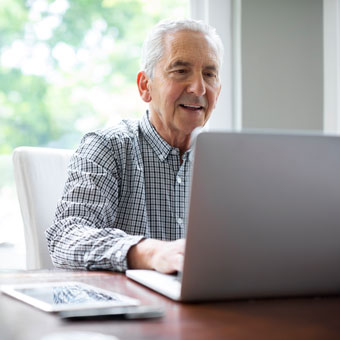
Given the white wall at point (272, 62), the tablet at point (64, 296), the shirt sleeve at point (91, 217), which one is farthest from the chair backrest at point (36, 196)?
the white wall at point (272, 62)

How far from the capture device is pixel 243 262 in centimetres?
86

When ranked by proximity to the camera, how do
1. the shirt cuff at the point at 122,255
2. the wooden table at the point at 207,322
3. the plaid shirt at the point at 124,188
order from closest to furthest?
the wooden table at the point at 207,322, the shirt cuff at the point at 122,255, the plaid shirt at the point at 124,188

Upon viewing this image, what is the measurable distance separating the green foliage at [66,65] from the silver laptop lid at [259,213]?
203 cm

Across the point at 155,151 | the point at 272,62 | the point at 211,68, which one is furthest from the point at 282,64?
the point at 155,151

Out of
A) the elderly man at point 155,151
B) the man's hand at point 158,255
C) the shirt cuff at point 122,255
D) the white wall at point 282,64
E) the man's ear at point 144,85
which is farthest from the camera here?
the white wall at point 282,64

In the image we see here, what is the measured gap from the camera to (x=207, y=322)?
745 mm

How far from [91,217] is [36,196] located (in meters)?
0.27

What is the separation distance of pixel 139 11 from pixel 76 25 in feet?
1.06

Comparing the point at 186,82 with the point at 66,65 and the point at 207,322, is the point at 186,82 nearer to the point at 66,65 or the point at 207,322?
the point at 66,65

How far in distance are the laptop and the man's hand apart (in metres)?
0.14

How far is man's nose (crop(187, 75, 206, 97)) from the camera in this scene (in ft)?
6.23

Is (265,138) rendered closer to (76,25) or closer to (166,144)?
A: (166,144)

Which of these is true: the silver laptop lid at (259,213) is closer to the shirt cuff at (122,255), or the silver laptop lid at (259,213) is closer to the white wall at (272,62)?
the shirt cuff at (122,255)

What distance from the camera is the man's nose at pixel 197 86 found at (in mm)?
1900
